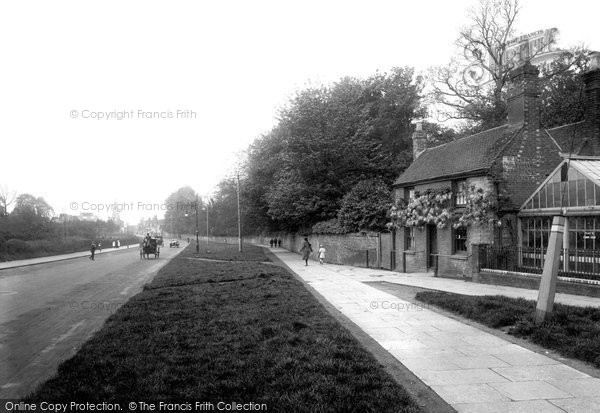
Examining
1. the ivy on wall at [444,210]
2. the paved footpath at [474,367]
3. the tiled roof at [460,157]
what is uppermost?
the tiled roof at [460,157]

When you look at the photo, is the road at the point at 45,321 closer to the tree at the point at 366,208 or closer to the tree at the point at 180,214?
the tree at the point at 366,208

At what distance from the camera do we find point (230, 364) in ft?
17.8

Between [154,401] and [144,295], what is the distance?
790 cm

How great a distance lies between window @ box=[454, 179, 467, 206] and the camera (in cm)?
1769

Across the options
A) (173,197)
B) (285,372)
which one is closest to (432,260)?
(285,372)

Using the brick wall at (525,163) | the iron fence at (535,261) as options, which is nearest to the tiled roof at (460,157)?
the brick wall at (525,163)

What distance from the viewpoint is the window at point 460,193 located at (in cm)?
1769

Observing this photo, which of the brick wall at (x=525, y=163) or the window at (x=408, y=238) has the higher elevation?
the brick wall at (x=525, y=163)

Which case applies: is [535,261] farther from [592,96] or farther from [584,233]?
[592,96]

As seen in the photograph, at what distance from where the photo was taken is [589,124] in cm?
1714

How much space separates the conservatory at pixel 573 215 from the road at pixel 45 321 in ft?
38.5

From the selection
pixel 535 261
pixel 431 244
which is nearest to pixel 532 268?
pixel 535 261

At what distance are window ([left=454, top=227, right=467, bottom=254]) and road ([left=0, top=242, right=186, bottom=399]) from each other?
12521 millimetres

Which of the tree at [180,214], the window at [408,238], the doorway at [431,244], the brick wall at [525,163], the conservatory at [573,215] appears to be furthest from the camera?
the tree at [180,214]
